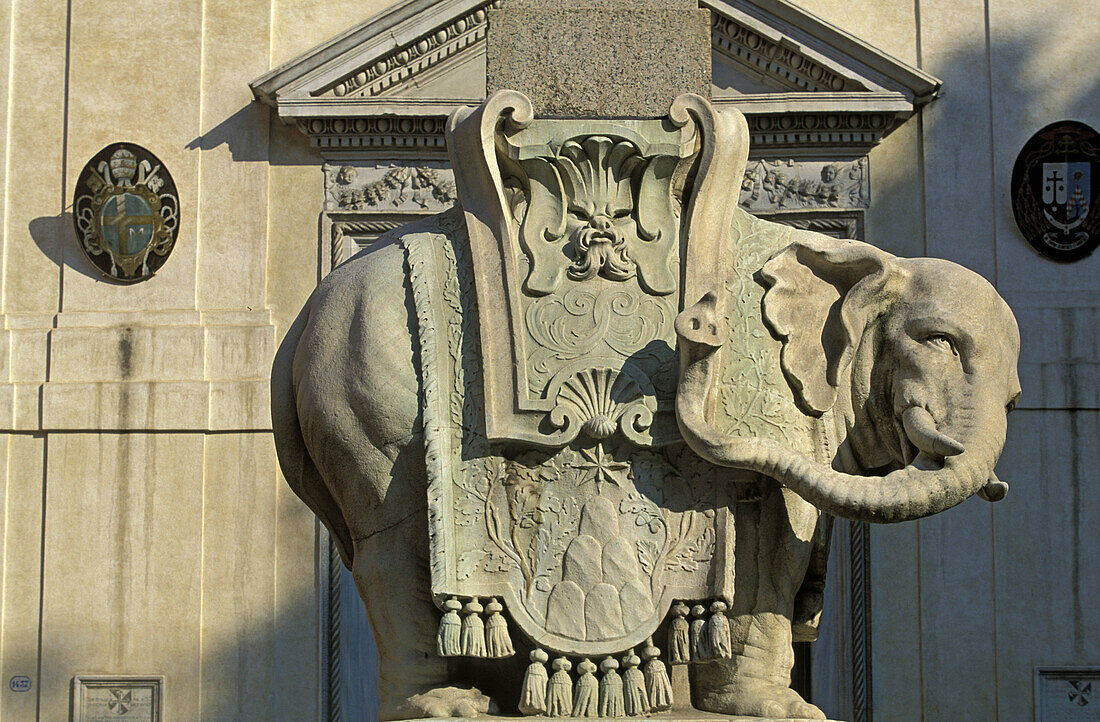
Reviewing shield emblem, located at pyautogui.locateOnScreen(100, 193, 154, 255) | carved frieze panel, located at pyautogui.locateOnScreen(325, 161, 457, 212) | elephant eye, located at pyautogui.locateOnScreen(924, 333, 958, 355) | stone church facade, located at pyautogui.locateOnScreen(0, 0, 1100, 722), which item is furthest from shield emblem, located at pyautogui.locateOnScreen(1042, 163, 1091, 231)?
elephant eye, located at pyautogui.locateOnScreen(924, 333, 958, 355)

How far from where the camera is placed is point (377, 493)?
12.2 ft

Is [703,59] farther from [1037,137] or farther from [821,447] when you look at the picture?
[1037,137]

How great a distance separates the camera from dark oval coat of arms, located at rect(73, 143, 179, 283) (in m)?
10.5

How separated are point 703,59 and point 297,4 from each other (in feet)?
23.9

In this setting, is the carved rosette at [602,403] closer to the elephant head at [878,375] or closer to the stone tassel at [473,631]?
the elephant head at [878,375]

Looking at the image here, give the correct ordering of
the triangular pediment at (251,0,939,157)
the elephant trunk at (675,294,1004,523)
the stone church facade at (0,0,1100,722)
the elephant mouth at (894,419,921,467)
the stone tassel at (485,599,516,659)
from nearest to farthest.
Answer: the elephant trunk at (675,294,1004,523) < the stone tassel at (485,599,516,659) < the elephant mouth at (894,419,921,467) < the stone church facade at (0,0,1100,722) < the triangular pediment at (251,0,939,157)

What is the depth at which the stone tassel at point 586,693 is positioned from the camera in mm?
3541

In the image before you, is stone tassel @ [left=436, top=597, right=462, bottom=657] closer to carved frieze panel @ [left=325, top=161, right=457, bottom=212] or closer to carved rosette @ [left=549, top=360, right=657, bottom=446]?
carved rosette @ [left=549, top=360, right=657, bottom=446]

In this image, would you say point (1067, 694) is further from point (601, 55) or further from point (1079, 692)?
point (601, 55)

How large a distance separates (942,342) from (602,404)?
80 centimetres

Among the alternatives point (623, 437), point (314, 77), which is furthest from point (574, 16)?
point (314, 77)

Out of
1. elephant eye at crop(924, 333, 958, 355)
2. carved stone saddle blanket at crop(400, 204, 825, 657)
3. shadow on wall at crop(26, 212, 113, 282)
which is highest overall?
shadow on wall at crop(26, 212, 113, 282)

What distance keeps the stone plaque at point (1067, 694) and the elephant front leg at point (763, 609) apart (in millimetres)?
6656

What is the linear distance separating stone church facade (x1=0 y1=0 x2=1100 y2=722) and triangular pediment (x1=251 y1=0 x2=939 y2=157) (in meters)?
0.02
